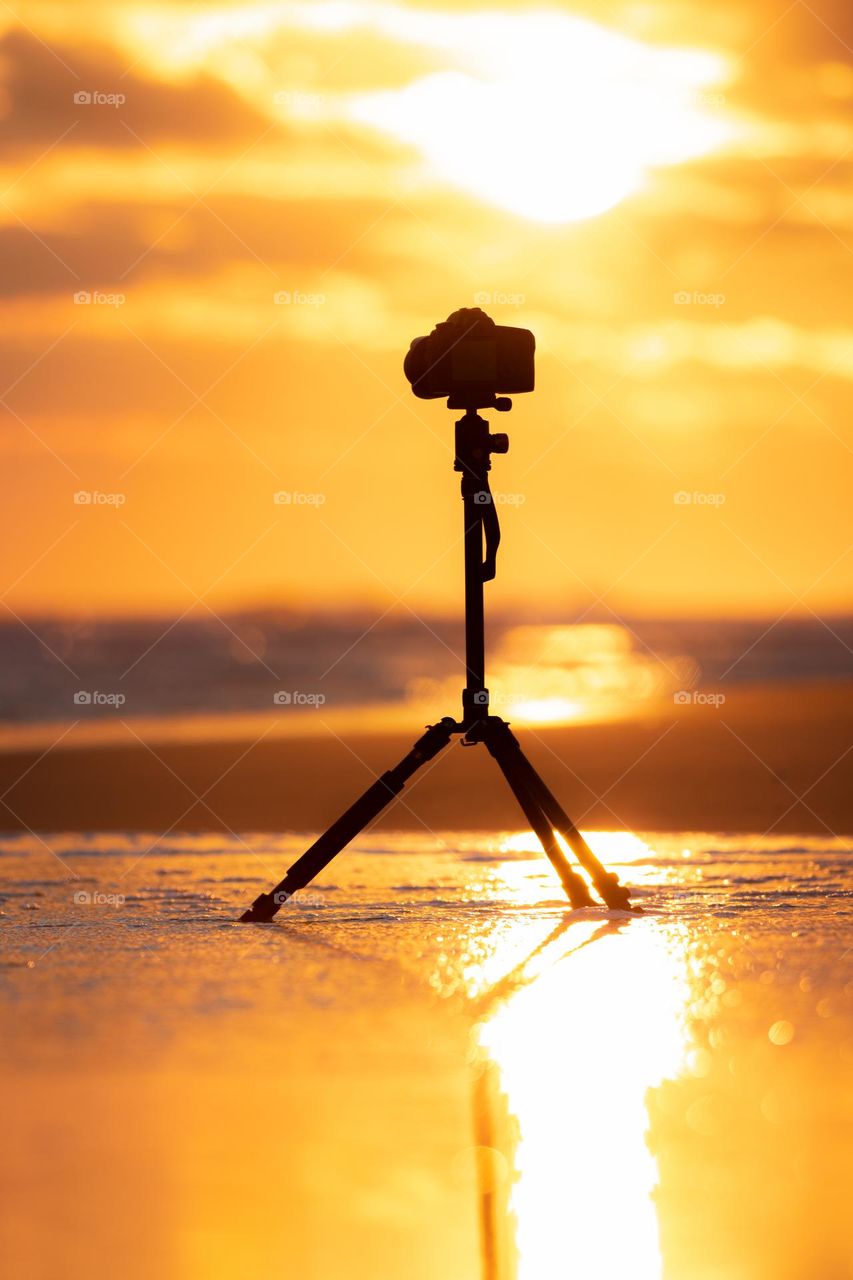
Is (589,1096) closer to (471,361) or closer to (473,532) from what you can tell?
(473,532)

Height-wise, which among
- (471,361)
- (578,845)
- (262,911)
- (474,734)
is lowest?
(262,911)

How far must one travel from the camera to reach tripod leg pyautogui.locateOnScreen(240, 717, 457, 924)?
7.71 meters

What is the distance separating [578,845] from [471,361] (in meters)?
2.22

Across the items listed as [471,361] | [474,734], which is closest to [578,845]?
[474,734]

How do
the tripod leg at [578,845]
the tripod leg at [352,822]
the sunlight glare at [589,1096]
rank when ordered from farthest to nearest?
the tripod leg at [578,845], the tripod leg at [352,822], the sunlight glare at [589,1096]

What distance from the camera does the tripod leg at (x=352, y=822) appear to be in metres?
7.71

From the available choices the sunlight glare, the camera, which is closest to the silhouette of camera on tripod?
the camera

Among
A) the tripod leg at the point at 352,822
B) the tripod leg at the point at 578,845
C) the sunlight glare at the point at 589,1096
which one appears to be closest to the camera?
the sunlight glare at the point at 589,1096

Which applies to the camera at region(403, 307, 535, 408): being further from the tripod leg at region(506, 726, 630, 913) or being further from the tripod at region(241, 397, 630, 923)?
the tripod leg at region(506, 726, 630, 913)

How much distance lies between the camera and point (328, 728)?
1919 cm

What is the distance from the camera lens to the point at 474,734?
7770mm

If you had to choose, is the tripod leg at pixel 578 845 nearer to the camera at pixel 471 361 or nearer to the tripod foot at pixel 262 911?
the tripod foot at pixel 262 911

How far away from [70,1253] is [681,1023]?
2625 mm

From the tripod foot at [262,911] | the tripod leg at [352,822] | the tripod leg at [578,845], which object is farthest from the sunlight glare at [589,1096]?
the tripod foot at [262,911]
